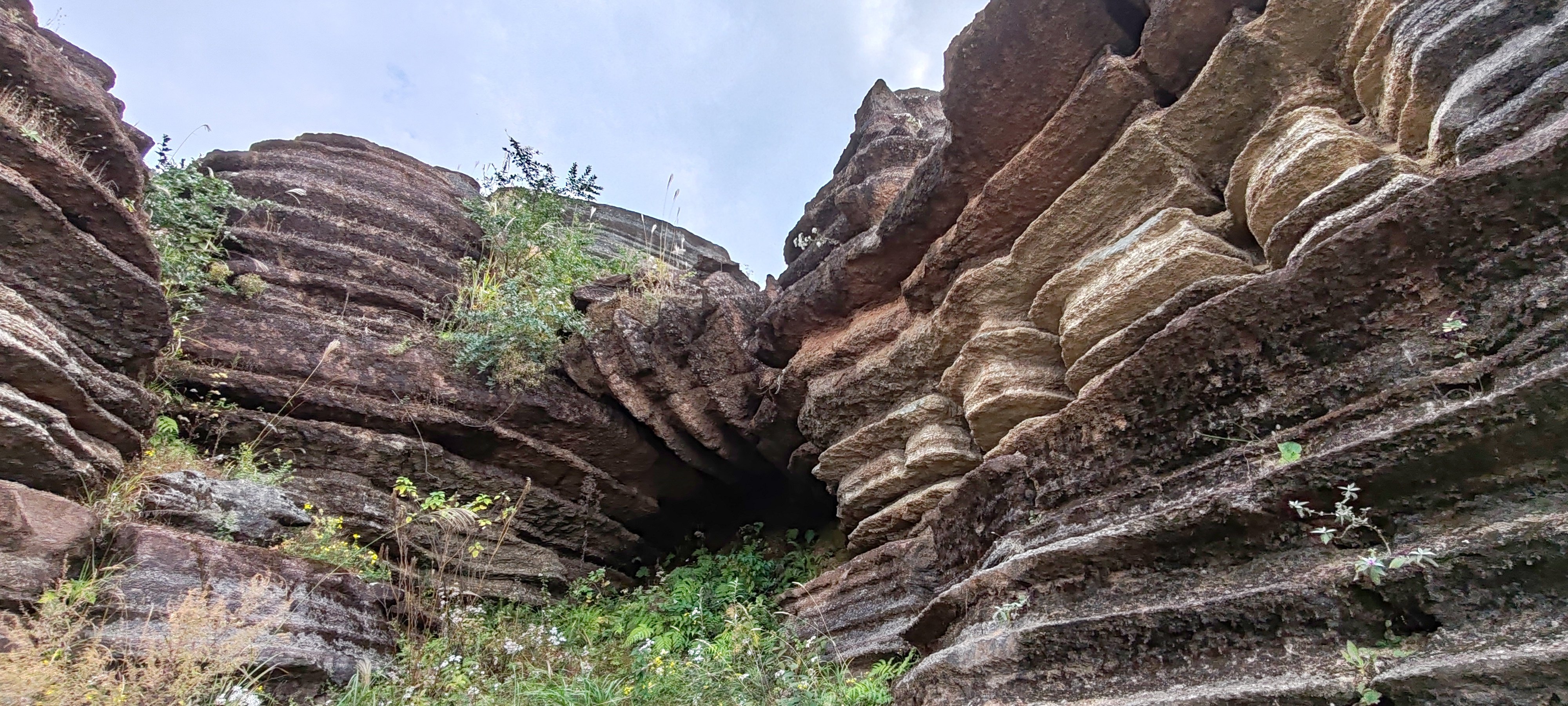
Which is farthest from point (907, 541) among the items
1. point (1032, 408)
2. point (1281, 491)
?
point (1281, 491)

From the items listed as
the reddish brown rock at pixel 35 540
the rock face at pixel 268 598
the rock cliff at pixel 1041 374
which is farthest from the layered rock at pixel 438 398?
the reddish brown rock at pixel 35 540

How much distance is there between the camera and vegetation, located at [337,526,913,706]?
13.4ft

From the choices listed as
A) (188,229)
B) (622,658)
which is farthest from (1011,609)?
(188,229)

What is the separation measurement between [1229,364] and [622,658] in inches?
169

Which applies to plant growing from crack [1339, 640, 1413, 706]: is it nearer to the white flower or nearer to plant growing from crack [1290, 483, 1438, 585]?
plant growing from crack [1290, 483, 1438, 585]

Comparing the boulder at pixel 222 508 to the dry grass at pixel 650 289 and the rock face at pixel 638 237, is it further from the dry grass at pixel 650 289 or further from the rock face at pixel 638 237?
the rock face at pixel 638 237

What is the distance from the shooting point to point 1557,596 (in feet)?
6.59

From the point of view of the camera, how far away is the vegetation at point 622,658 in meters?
4.09

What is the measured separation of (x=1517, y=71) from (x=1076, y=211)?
223cm

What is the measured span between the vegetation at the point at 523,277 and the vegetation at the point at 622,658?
7.50 feet

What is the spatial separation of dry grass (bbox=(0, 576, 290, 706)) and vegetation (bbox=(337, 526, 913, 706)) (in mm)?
761

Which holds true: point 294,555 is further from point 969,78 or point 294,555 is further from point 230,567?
point 969,78

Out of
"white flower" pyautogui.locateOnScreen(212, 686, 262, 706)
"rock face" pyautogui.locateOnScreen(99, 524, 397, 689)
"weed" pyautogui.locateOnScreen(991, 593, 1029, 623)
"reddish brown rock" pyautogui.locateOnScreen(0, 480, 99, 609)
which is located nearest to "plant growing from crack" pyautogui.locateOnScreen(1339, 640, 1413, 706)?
"weed" pyautogui.locateOnScreen(991, 593, 1029, 623)

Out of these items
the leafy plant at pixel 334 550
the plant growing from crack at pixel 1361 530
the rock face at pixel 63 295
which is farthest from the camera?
the leafy plant at pixel 334 550
